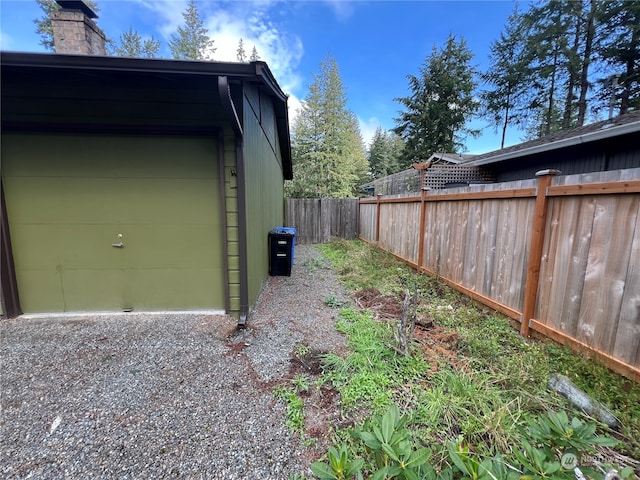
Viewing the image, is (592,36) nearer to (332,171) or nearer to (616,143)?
(616,143)

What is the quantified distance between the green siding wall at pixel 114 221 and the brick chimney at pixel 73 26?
4.05 ft

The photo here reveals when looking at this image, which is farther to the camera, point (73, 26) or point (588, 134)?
point (588, 134)

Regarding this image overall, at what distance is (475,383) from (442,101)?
59.6ft

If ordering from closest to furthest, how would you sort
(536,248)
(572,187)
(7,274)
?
(572,187), (536,248), (7,274)

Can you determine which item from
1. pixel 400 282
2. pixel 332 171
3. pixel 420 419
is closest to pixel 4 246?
pixel 420 419

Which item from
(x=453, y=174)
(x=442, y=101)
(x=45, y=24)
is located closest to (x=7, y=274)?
(x=453, y=174)

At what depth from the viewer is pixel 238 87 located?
3.08 meters

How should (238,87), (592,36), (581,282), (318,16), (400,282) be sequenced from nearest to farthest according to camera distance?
(581,282) → (238,87) → (400,282) → (318,16) → (592,36)

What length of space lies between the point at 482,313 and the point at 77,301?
199 inches

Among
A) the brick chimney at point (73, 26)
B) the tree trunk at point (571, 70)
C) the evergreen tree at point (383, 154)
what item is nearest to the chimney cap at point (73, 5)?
the brick chimney at point (73, 26)

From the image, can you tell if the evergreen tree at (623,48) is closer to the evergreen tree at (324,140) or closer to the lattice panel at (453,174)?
the lattice panel at (453,174)

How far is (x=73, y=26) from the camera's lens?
3283 millimetres

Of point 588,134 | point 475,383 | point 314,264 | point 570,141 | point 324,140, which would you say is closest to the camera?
point 475,383

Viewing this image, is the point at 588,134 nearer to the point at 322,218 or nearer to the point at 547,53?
the point at 322,218
